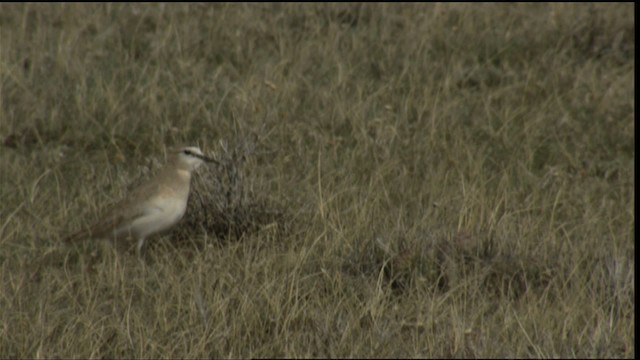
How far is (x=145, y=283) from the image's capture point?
265 inches

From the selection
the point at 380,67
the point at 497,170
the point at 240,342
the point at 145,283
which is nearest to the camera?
the point at 240,342

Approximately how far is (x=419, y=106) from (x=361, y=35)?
1457mm

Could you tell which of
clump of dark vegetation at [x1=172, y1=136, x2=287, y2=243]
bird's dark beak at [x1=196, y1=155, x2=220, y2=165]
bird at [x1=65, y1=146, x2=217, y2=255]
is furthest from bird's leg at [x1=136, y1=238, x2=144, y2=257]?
bird's dark beak at [x1=196, y1=155, x2=220, y2=165]

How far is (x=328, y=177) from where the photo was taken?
27.2ft

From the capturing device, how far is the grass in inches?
238

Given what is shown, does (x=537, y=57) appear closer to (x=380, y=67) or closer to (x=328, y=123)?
(x=380, y=67)

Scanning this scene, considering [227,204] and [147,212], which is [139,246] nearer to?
[147,212]

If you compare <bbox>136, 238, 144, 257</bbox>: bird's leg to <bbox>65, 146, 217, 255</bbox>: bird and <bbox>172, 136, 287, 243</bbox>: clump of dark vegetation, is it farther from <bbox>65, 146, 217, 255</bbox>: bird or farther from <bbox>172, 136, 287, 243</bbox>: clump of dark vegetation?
<bbox>172, 136, 287, 243</bbox>: clump of dark vegetation

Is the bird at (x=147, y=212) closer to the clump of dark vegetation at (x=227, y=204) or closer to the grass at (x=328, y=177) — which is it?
the grass at (x=328, y=177)

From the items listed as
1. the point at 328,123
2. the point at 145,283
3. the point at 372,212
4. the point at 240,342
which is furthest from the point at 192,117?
the point at 240,342

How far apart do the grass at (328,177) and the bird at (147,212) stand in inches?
5.2

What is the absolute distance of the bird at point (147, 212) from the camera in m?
7.42

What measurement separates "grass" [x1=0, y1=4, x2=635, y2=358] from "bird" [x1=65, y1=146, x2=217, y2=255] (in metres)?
0.13

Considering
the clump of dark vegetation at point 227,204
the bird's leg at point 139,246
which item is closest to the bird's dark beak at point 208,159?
the clump of dark vegetation at point 227,204
